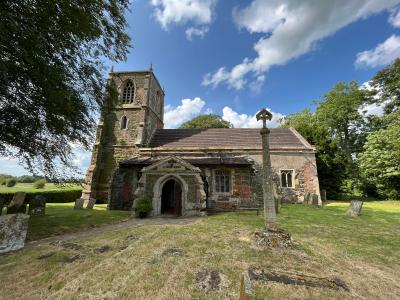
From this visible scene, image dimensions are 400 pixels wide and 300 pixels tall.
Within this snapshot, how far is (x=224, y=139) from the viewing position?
22328mm

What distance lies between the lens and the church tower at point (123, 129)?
20250 millimetres

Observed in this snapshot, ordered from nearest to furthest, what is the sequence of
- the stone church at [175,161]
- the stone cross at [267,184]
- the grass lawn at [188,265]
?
the grass lawn at [188,265], the stone cross at [267,184], the stone church at [175,161]

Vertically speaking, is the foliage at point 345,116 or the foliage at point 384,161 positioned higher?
the foliage at point 345,116

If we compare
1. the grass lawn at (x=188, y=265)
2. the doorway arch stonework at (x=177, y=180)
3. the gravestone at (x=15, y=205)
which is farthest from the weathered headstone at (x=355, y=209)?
the gravestone at (x=15, y=205)

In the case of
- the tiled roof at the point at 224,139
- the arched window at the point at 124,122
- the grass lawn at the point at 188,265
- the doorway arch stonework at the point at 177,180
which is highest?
the arched window at the point at 124,122

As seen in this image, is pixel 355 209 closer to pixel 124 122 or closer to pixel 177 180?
pixel 177 180

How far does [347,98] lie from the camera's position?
3041cm

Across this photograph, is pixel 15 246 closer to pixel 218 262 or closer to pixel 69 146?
pixel 69 146

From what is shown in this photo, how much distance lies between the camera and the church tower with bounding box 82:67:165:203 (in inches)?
797

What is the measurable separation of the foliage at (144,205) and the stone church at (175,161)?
477mm

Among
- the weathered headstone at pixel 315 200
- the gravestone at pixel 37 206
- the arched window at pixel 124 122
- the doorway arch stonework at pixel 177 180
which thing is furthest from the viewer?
the arched window at pixel 124 122

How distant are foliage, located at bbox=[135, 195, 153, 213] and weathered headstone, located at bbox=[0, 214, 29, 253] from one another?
6.22m

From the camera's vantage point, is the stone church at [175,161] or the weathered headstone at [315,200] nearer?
the stone church at [175,161]

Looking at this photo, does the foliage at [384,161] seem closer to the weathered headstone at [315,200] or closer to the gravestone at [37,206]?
the weathered headstone at [315,200]
